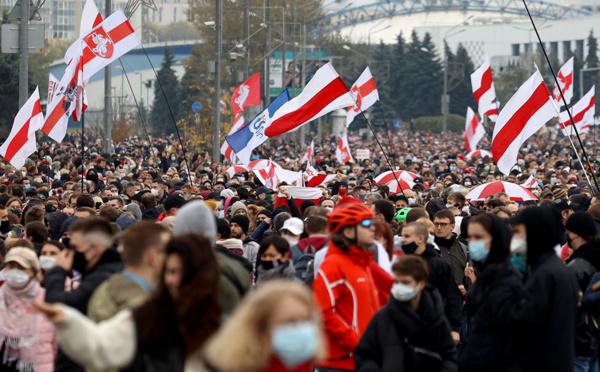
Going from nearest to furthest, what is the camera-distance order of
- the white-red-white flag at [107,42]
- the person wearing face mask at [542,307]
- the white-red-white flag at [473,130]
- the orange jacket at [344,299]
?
the person wearing face mask at [542,307] < the orange jacket at [344,299] < the white-red-white flag at [107,42] < the white-red-white flag at [473,130]

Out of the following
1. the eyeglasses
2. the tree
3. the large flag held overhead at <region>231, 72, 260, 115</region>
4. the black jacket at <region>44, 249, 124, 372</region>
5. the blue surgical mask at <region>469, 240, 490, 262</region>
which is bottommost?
the tree

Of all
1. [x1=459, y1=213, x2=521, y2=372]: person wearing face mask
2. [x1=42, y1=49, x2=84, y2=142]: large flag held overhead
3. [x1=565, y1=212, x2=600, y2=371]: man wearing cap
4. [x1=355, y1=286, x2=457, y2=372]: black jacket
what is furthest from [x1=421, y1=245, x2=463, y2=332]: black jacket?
[x1=42, y1=49, x2=84, y2=142]: large flag held overhead

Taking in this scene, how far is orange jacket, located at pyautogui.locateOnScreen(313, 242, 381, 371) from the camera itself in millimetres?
5930

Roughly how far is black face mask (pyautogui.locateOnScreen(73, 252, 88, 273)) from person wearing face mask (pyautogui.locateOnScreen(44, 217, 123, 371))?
0.72 ft

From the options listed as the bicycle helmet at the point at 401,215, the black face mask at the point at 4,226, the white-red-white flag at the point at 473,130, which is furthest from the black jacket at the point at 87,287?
the white-red-white flag at the point at 473,130

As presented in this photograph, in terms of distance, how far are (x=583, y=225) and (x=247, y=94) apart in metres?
23.1

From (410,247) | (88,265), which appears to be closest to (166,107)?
(410,247)

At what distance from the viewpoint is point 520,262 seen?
5.54m

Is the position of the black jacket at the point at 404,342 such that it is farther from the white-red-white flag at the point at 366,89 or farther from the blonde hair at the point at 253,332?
the white-red-white flag at the point at 366,89

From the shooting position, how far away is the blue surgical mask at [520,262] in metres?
5.51

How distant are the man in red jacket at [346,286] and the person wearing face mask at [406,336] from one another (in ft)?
0.98

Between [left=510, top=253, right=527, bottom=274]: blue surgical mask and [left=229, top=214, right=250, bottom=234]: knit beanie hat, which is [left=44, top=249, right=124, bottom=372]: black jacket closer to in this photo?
[left=510, top=253, right=527, bottom=274]: blue surgical mask

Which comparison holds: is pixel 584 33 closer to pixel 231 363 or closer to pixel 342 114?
pixel 342 114

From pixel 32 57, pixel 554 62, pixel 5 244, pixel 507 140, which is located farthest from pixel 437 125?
pixel 5 244
